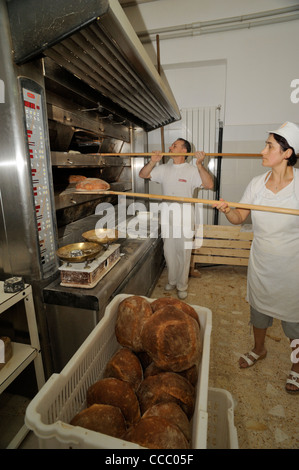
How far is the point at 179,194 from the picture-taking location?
127 inches

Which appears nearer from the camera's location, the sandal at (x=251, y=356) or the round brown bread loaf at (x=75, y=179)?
the sandal at (x=251, y=356)

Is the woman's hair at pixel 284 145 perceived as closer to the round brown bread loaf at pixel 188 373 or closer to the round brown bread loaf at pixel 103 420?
the round brown bread loaf at pixel 188 373

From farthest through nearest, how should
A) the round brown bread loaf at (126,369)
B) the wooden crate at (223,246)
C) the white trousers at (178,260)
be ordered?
1. the wooden crate at (223,246)
2. the white trousers at (178,260)
3. the round brown bread loaf at (126,369)

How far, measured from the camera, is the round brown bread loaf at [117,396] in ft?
3.34

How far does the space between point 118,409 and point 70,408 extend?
22cm

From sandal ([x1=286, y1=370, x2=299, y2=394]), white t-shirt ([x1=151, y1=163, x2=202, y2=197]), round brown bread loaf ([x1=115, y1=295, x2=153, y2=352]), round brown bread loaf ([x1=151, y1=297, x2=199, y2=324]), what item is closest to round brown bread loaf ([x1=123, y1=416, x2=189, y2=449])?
round brown bread loaf ([x1=115, y1=295, x2=153, y2=352])

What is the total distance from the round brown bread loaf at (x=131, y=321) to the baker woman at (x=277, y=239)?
2.88ft

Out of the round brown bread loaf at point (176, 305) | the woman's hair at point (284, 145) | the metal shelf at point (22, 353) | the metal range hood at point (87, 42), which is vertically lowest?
the metal shelf at point (22, 353)

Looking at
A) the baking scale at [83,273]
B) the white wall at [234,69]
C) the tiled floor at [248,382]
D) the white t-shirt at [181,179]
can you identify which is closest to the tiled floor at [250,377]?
the tiled floor at [248,382]

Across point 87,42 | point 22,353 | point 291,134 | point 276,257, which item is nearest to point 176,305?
point 276,257

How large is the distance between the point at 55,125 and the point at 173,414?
2071mm

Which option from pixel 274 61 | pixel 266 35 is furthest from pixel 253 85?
pixel 266 35

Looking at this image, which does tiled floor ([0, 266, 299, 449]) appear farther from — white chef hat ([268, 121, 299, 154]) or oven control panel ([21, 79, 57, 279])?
white chef hat ([268, 121, 299, 154])
